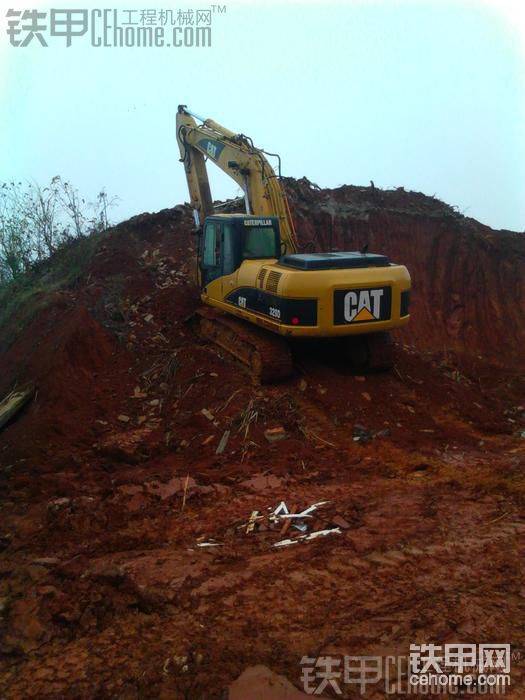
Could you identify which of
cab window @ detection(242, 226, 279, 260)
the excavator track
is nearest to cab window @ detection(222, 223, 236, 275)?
cab window @ detection(242, 226, 279, 260)

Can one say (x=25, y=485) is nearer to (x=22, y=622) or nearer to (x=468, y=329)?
(x=22, y=622)

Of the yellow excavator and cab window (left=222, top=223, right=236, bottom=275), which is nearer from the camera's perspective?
the yellow excavator

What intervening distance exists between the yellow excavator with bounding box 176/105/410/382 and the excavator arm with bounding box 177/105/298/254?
0.5 inches

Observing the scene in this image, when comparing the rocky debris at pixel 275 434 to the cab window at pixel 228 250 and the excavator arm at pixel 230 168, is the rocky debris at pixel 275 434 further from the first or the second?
the excavator arm at pixel 230 168

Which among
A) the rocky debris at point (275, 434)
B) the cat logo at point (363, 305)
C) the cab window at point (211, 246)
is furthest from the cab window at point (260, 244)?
the rocky debris at point (275, 434)

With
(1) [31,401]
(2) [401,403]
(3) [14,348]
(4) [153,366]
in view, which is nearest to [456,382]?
(2) [401,403]

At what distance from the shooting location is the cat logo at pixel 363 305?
7.80 metres

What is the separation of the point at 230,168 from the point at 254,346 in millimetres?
2805

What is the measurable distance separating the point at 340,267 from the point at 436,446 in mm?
2322

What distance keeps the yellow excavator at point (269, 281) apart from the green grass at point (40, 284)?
8.64 feet

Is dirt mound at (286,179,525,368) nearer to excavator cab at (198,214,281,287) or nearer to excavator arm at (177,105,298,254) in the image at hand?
excavator arm at (177,105,298,254)

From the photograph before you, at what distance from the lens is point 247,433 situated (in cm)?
754

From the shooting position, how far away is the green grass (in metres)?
10.7

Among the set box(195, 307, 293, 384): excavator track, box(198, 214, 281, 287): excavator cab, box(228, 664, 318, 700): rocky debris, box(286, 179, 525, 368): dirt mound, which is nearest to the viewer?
box(228, 664, 318, 700): rocky debris
